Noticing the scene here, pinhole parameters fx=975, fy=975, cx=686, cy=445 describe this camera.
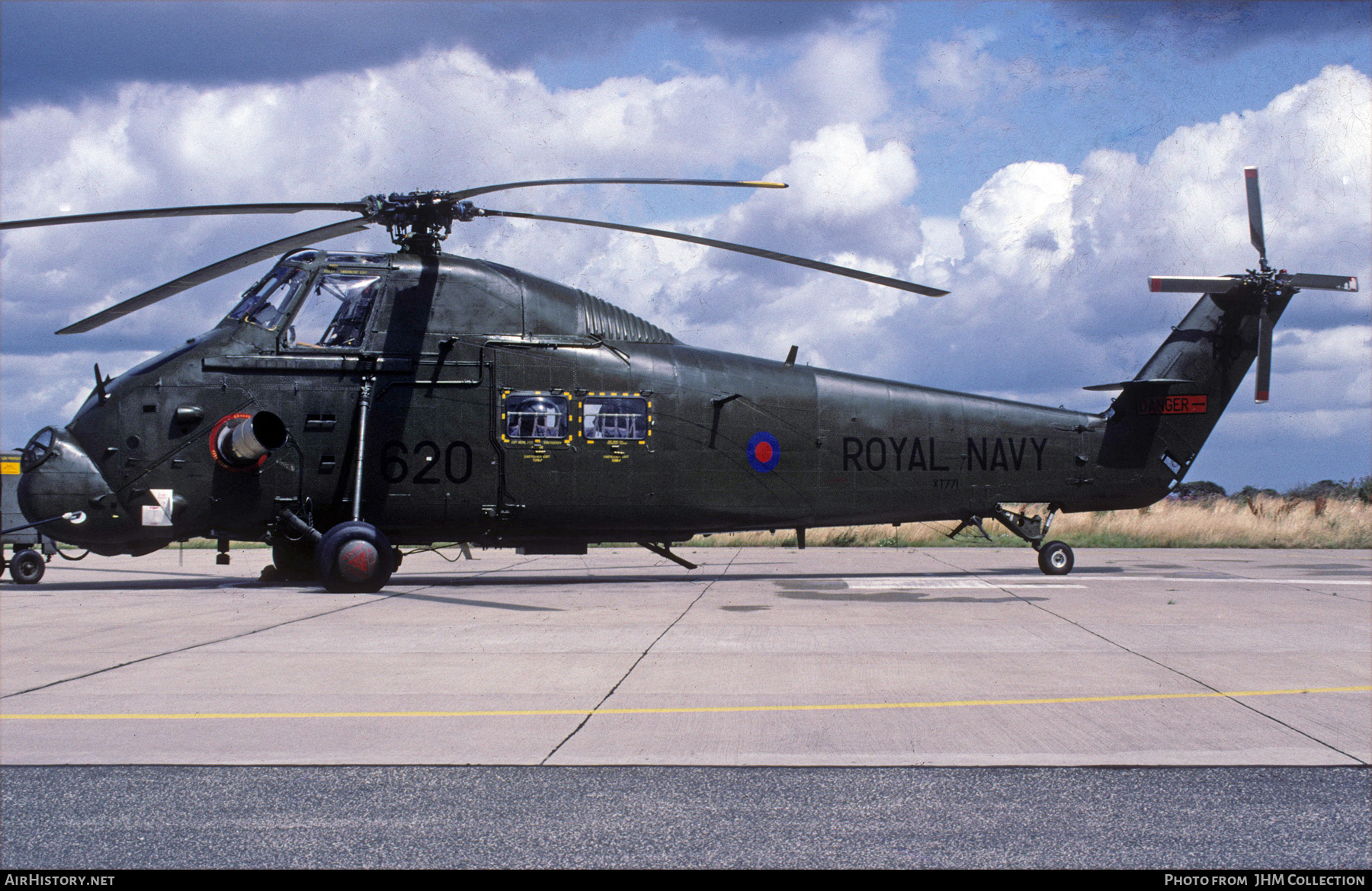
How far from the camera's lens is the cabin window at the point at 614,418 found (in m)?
14.4

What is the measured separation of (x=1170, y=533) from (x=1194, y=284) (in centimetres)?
1261

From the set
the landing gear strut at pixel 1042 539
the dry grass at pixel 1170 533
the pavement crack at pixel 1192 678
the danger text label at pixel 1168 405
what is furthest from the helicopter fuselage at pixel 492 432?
the dry grass at pixel 1170 533

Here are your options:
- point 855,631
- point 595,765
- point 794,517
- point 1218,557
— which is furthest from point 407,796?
point 1218,557

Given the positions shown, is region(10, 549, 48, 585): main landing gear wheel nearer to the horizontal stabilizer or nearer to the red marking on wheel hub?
the red marking on wheel hub

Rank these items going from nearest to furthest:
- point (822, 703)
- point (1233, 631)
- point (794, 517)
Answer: point (822, 703), point (1233, 631), point (794, 517)

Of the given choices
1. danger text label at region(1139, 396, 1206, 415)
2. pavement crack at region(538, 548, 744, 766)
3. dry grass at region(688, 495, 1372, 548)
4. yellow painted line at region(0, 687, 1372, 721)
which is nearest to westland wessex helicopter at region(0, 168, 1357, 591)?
danger text label at region(1139, 396, 1206, 415)

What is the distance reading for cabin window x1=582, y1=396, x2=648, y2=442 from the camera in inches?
568

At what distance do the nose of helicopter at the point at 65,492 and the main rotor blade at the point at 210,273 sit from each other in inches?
72.6

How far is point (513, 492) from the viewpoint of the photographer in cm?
1425

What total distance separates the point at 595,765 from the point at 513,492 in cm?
Result: 947

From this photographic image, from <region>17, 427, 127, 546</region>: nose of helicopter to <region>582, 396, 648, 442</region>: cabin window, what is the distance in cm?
651

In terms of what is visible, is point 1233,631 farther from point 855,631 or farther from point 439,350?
point 439,350

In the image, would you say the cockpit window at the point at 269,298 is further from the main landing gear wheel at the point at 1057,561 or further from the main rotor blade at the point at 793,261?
the main landing gear wheel at the point at 1057,561

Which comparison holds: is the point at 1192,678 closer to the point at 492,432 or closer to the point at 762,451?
the point at 762,451
